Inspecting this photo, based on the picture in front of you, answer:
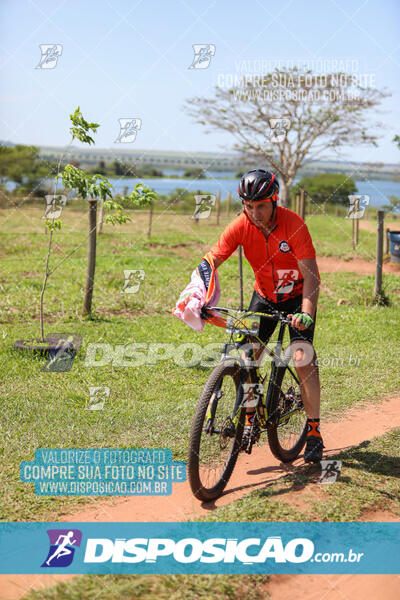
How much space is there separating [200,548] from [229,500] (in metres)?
0.66

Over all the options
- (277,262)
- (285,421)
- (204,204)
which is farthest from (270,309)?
(204,204)

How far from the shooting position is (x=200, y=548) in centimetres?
338

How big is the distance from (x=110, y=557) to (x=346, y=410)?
3.27 m

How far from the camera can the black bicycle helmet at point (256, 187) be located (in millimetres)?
3914

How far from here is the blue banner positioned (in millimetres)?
3264

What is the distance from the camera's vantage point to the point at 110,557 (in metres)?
3.37

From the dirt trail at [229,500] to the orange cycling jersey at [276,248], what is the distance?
4.60 feet

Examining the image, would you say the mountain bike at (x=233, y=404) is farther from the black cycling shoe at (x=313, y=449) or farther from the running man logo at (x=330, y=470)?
the running man logo at (x=330, y=470)

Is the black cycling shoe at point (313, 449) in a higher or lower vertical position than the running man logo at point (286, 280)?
lower

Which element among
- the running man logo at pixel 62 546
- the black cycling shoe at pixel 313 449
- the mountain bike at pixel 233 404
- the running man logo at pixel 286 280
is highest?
the running man logo at pixel 286 280

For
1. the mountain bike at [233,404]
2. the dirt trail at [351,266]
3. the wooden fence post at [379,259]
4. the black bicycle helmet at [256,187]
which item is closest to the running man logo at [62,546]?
the mountain bike at [233,404]

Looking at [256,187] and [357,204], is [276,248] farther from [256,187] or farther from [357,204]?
[357,204]

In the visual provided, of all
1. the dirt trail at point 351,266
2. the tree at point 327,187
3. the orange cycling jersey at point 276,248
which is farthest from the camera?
the tree at point 327,187

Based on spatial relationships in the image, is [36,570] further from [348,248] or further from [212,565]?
[348,248]
